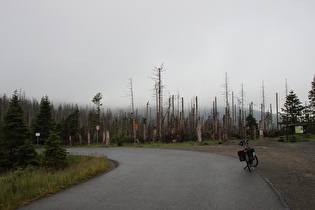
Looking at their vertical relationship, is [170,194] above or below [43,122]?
below

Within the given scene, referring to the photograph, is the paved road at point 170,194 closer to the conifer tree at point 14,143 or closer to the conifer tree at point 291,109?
the conifer tree at point 14,143

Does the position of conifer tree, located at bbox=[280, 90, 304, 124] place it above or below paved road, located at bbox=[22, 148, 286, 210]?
above

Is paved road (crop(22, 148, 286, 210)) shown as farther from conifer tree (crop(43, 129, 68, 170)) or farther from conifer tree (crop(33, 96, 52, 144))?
conifer tree (crop(33, 96, 52, 144))

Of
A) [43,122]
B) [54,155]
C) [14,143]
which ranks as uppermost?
[43,122]

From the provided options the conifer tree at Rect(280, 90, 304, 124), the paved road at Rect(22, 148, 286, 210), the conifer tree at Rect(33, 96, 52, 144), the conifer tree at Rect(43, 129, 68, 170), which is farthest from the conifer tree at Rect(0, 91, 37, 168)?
the conifer tree at Rect(280, 90, 304, 124)

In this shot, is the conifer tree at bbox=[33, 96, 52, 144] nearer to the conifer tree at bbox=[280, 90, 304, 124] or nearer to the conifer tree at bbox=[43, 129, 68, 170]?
the conifer tree at bbox=[43, 129, 68, 170]

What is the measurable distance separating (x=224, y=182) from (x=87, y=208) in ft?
14.5

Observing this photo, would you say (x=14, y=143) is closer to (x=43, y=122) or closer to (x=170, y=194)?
(x=43, y=122)

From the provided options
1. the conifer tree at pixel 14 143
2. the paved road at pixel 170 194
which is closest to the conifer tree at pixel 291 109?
the paved road at pixel 170 194

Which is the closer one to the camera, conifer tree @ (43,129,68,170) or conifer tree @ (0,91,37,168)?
conifer tree @ (43,129,68,170)

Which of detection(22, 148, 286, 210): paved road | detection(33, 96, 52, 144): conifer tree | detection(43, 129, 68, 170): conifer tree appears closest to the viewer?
detection(22, 148, 286, 210): paved road

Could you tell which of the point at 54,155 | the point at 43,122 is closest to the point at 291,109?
the point at 54,155

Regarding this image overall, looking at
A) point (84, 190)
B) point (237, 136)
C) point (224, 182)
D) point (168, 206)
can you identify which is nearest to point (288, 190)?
point (224, 182)

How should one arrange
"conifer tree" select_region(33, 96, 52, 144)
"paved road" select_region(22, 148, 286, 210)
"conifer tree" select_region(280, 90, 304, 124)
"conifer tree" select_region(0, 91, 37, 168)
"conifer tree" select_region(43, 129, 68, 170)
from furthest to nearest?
1. "conifer tree" select_region(33, 96, 52, 144)
2. "conifer tree" select_region(280, 90, 304, 124)
3. "conifer tree" select_region(0, 91, 37, 168)
4. "conifer tree" select_region(43, 129, 68, 170)
5. "paved road" select_region(22, 148, 286, 210)
